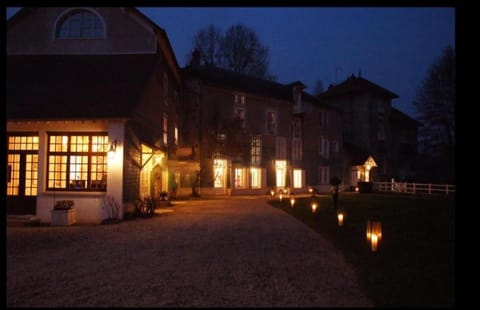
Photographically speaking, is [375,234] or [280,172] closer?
[375,234]

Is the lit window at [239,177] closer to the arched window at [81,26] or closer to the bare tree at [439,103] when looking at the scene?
the arched window at [81,26]

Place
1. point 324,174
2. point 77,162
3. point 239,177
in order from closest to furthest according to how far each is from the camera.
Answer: point 77,162 → point 239,177 → point 324,174

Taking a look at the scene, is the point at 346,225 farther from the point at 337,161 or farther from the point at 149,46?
the point at 337,161

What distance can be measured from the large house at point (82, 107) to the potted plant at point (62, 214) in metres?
0.50

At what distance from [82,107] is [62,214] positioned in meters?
3.76

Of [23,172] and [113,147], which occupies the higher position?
[113,147]

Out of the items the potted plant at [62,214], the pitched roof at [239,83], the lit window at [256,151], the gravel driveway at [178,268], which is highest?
the pitched roof at [239,83]

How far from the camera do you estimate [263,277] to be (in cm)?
630

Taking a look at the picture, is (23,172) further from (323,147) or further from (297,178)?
(323,147)

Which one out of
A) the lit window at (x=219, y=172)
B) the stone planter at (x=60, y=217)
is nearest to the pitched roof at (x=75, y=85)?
the stone planter at (x=60, y=217)

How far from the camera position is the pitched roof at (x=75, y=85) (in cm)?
1359

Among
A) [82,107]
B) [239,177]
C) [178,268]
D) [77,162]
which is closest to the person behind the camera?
[178,268]

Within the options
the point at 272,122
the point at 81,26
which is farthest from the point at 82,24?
the point at 272,122

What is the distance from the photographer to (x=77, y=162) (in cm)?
1398
